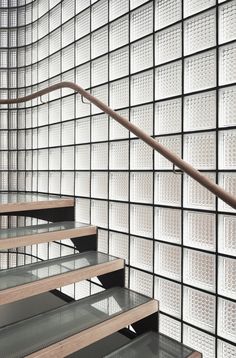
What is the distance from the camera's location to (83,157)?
2.46 meters

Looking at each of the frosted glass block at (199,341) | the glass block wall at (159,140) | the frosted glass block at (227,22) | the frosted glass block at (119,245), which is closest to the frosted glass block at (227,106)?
the glass block wall at (159,140)

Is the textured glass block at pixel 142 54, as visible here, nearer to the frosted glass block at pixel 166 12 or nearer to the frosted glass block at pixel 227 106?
the frosted glass block at pixel 166 12

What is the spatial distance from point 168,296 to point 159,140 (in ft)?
2.98

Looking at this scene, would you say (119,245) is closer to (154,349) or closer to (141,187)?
(141,187)

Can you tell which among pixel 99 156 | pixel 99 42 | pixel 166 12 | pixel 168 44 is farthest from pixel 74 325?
pixel 99 42

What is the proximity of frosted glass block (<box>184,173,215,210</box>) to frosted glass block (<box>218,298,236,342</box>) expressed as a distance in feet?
1.55

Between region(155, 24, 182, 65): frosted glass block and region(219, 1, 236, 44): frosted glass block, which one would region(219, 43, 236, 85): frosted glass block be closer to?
region(219, 1, 236, 44): frosted glass block

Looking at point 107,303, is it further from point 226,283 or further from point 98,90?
point 98,90

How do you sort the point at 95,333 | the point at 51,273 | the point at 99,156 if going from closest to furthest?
the point at 95,333
the point at 51,273
the point at 99,156

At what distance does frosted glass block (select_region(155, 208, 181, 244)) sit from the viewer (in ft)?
5.78

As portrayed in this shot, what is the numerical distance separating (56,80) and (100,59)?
67 cm

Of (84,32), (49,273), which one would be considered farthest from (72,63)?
(49,273)

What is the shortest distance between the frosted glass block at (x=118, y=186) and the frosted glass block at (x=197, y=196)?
47 cm

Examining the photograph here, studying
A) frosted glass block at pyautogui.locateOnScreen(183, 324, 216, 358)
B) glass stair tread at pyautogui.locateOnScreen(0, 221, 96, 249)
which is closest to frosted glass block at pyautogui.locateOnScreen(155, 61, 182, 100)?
glass stair tread at pyautogui.locateOnScreen(0, 221, 96, 249)
